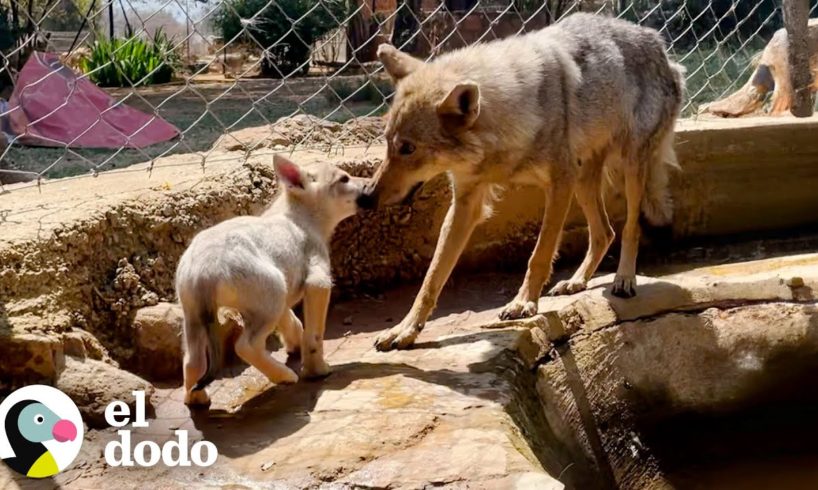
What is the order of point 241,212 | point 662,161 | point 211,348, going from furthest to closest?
1. point 662,161
2. point 241,212
3. point 211,348

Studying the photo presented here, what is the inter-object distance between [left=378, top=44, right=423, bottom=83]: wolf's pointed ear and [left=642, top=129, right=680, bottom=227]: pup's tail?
144 centimetres

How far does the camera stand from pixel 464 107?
Answer: 12.8ft

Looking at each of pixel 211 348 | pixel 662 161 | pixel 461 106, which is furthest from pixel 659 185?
pixel 211 348

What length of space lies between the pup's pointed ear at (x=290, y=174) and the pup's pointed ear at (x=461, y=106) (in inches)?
26.4

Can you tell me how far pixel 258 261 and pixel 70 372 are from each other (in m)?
0.76

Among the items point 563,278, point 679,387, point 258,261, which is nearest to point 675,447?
point 679,387

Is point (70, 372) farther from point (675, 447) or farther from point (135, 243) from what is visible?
point (675, 447)

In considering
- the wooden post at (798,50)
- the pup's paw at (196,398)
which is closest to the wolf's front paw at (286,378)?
the pup's paw at (196,398)

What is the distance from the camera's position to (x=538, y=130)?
418 centimetres

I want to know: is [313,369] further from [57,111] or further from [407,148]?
[57,111]

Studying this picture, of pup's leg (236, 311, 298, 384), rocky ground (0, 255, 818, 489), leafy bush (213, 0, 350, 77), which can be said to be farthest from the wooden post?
pup's leg (236, 311, 298, 384)

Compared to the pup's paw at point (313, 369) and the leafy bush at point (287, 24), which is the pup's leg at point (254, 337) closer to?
the pup's paw at point (313, 369)

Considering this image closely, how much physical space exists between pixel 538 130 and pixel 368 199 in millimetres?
812

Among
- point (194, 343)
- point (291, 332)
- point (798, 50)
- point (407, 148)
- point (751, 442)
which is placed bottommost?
point (751, 442)
